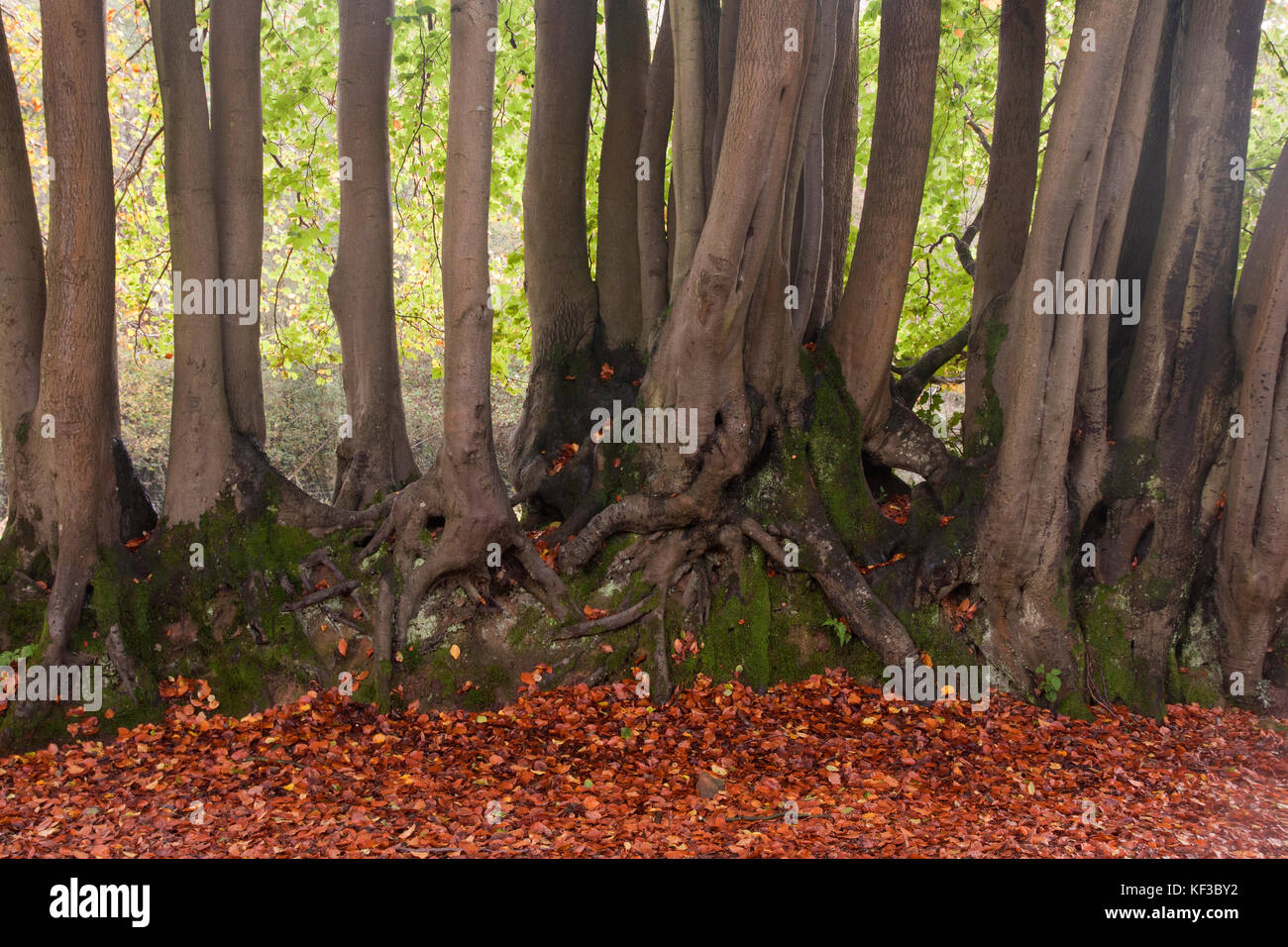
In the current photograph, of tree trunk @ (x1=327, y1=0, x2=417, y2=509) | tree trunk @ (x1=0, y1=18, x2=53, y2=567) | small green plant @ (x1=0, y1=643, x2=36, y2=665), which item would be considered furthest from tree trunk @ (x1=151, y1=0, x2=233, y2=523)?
small green plant @ (x1=0, y1=643, x2=36, y2=665)

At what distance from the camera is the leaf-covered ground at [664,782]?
4695 millimetres

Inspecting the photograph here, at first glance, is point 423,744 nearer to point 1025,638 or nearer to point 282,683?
point 282,683

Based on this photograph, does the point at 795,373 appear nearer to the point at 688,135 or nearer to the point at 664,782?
the point at 688,135

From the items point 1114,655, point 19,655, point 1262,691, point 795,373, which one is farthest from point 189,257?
point 1262,691

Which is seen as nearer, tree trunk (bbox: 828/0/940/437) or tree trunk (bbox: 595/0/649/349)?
tree trunk (bbox: 828/0/940/437)

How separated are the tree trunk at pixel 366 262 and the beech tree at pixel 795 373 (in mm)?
26

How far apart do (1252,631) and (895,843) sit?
11.5 feet

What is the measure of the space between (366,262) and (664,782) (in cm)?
452

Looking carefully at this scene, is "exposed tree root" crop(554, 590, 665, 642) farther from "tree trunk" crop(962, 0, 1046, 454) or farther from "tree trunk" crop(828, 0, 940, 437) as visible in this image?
"tree trunk" crop(962, 0, 1046, 454)

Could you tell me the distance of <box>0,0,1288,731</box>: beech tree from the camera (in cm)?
611

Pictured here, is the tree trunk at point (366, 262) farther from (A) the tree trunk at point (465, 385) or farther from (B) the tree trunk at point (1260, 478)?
(B) the tree trunk at point (1260, 478)

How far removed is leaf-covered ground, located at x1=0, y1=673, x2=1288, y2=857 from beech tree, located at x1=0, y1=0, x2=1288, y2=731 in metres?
0.43

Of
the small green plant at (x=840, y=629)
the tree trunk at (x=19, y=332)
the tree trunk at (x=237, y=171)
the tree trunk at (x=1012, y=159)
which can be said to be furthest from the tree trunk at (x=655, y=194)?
the tree trunk at (x=19, y=332)

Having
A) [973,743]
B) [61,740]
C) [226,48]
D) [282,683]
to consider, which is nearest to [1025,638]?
[973,743]
